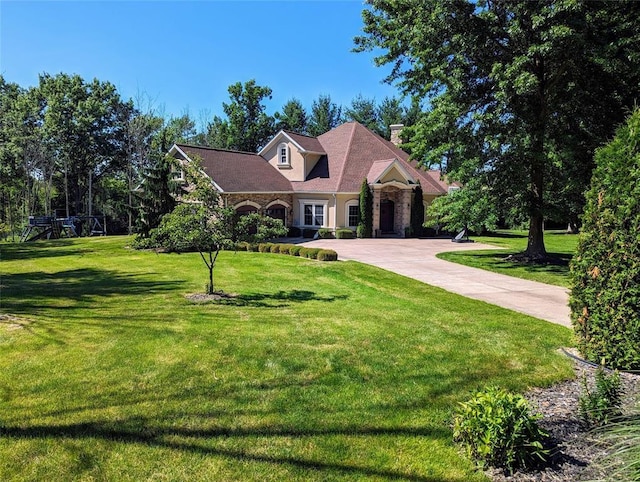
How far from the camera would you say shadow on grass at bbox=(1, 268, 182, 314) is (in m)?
8.24

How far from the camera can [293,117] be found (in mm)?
46188

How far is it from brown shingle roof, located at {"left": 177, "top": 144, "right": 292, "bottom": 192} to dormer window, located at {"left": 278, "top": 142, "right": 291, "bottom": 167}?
744mm

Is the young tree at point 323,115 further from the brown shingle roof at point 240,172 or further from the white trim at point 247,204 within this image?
the white trim at point 247,204

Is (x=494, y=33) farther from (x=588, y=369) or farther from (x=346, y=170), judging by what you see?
(x=346, y=170)

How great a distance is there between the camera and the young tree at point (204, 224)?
840 cm

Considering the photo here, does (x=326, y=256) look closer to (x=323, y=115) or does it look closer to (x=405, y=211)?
(x=405, y=211)

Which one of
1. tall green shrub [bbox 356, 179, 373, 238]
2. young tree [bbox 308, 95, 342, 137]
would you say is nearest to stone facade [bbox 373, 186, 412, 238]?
tall green shrub [bbox 356, 179, 373, 238]

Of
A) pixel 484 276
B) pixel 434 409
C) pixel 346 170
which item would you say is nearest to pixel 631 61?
pixel 484 276

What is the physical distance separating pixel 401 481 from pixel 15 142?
130ft

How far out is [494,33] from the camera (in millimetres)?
13633

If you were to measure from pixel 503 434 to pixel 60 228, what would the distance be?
34786mm

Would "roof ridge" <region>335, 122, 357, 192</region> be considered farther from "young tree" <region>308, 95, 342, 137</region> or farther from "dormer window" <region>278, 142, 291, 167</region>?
"young tree" <region>308, 95, 342, 137</region>

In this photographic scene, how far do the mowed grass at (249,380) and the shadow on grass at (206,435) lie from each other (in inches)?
0.5

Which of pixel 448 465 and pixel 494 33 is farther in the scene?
pixel 494 33
